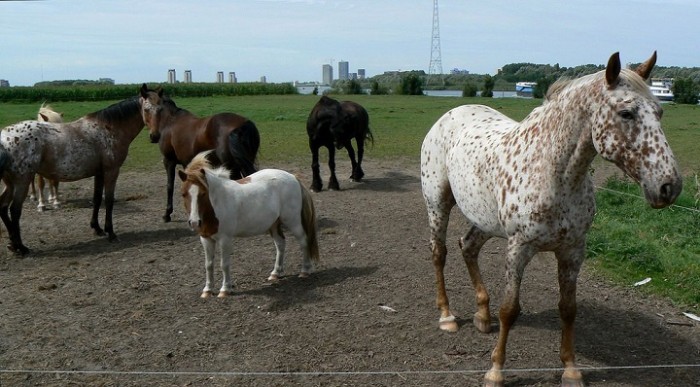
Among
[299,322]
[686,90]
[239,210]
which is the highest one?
[686,90]

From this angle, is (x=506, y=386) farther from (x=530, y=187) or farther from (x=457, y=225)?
(x=457, y=225)

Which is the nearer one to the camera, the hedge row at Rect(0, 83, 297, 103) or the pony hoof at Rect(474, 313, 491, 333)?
the pony hoof at Rect(474, 313, 491, 333)

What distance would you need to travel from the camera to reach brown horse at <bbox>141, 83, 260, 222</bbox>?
28.1 ft

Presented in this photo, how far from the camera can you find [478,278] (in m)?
5.50

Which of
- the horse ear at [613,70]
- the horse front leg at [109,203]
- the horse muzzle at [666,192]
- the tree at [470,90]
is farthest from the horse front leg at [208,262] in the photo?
the tree at [470,90]

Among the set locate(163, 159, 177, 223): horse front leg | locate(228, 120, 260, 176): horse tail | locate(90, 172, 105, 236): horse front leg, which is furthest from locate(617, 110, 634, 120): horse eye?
locate(163, 159, 177, 223): horse front leg

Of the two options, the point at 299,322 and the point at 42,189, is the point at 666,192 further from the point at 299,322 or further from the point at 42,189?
the point at 42,189

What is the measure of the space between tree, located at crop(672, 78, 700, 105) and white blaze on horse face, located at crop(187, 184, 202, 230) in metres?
42.1

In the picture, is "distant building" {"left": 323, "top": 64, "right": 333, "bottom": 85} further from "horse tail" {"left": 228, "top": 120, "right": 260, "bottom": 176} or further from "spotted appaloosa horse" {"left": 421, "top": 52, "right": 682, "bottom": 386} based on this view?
"spotted appaloosa horse" {"left": 421, "top": 52, "right": 682, "bottom": 386}

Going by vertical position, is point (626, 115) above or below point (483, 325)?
above

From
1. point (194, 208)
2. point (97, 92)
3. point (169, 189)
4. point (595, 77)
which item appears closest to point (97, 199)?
point (169, 189)

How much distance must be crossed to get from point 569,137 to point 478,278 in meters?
1.99

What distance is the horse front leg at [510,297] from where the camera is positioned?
4117mm

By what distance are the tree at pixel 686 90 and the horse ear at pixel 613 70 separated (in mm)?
42516
